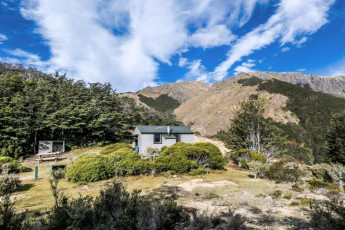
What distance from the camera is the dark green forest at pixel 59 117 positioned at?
22.3 meters

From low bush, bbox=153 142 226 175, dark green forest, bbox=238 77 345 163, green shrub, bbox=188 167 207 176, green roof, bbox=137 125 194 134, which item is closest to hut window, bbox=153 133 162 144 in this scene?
green roof, bbox=137 125 194 134

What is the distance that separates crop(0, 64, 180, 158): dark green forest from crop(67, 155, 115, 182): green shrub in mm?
16233

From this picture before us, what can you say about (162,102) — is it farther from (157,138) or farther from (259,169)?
(259,169)

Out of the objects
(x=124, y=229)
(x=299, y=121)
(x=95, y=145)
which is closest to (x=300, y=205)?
(x=124, y=229)

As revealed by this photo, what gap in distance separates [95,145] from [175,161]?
21.1 m

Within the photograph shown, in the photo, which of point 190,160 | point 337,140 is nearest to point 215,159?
point 190,160

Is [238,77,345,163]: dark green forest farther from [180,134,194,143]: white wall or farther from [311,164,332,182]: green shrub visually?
[311,164,332,182]: green shrub

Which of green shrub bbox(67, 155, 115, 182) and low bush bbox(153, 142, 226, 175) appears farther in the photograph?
low bush bbox(153, 142, 226, 175)

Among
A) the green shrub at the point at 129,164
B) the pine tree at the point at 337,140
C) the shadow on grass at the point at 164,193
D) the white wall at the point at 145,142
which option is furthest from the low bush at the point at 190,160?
the pine tree at the point at 337,140

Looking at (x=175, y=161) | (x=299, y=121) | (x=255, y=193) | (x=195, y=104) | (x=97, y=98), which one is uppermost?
(x=195, y=104)

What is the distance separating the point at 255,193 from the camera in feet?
25.7

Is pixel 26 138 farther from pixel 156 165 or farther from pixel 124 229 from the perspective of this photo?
pixel 124 229

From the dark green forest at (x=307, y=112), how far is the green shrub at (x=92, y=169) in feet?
122

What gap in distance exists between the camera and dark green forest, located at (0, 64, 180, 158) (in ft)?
73.3
